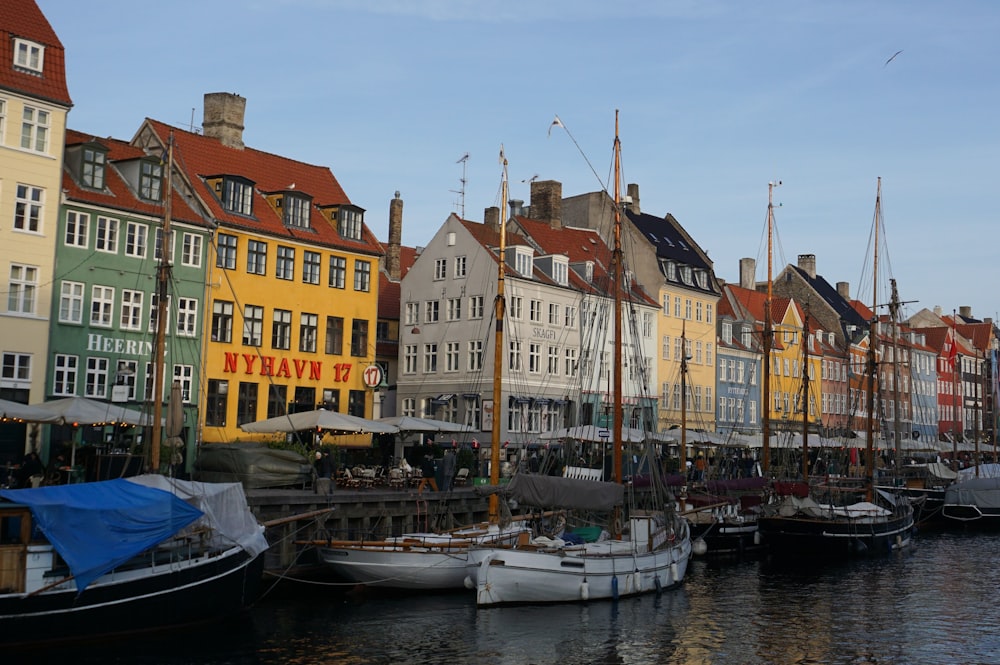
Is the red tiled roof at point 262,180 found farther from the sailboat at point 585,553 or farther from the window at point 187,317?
the sailboat at point 585,553

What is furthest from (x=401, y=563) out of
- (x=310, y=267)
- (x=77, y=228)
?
(x=310, y=267)

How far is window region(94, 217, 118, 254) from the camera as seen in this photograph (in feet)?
142

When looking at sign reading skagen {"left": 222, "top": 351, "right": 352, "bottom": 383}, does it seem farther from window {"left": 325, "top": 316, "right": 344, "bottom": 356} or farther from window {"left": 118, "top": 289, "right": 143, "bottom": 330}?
window {"left": 118, "top": 289, "right": 143, "bottom": 330}

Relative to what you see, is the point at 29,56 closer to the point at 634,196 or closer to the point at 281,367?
the point at 281,367

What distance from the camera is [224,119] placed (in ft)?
175

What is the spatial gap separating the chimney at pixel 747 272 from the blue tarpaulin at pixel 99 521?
7560cm

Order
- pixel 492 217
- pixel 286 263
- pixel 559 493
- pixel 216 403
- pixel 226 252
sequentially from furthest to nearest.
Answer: pixel 492 217
pixel 286 263
pixel 226 252
pixel 216 403
pixel 559 493

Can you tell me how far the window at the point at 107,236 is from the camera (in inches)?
1704

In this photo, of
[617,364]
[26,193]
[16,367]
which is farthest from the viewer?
[26,193]

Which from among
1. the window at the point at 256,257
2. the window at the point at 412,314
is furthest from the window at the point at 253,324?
the window at the point at 412,314

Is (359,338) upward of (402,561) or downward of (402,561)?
upward

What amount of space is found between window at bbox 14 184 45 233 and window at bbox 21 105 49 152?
1.53 meters

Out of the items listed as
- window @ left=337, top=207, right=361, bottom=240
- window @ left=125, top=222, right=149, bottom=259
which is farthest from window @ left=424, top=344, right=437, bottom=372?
window @ left=125, top=222, right=149, bottom=259

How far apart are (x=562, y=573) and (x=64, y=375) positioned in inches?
863
